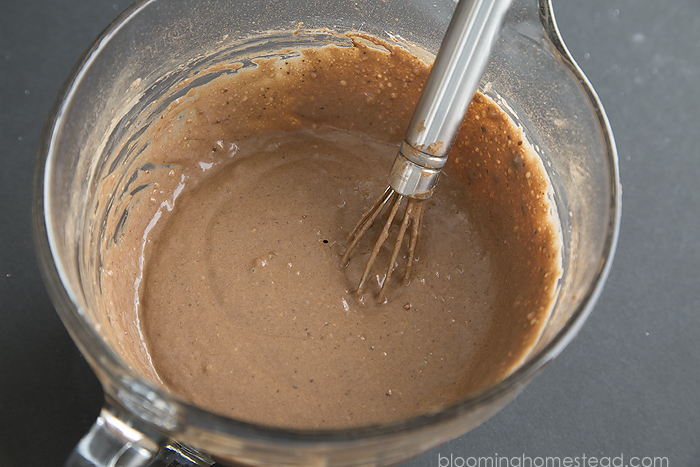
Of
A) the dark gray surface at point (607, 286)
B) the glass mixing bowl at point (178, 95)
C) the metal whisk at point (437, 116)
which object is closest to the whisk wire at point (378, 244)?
the metal whisk at point (437, 116)

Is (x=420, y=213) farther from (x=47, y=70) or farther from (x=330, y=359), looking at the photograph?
(x=47, y=70)

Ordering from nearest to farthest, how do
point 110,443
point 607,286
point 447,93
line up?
point 110,443
point 447,93
point 607,286

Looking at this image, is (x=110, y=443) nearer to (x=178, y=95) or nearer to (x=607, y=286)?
(x=178, y=95)

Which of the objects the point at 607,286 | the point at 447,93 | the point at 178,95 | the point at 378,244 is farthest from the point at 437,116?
the point at 607,286

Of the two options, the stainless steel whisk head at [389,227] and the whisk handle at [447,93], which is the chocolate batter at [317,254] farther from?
the whisk handle at [447,93]

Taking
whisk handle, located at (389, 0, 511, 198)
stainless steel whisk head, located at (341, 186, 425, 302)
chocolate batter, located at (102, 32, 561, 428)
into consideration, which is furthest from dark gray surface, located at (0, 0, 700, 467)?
whisk handle, located at (389, 0, 511, 198)

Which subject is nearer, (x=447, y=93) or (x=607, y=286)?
(x=447, y=93)
